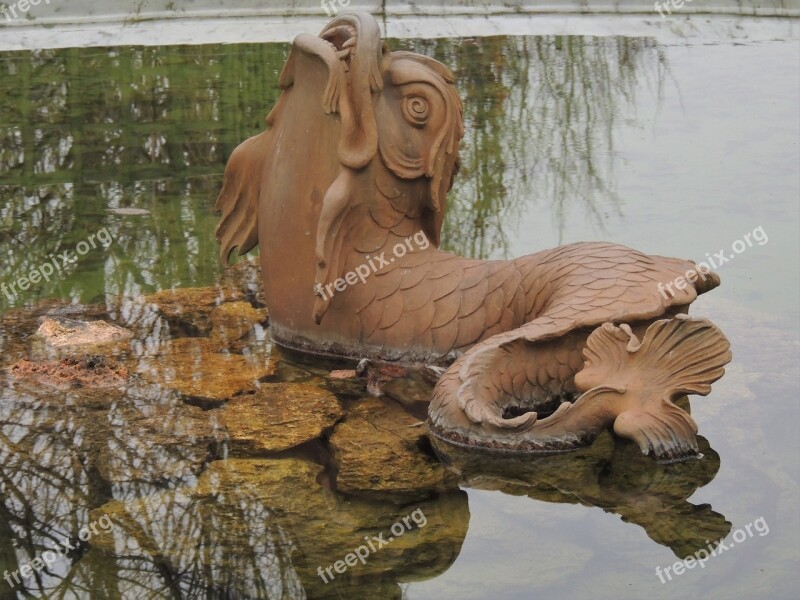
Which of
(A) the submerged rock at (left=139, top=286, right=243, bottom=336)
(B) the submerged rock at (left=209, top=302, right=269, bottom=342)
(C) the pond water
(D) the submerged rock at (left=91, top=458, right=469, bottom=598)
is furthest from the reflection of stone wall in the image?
(D) the submerged rock at (left=91, top=458, right=469, bottom=598)

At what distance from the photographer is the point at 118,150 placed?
24.6ft

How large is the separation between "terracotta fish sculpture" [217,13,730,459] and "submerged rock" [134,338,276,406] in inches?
8.8

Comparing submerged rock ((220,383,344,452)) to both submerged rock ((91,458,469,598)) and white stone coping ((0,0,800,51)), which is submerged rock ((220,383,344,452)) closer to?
submerged rock ((91,458,469,598))

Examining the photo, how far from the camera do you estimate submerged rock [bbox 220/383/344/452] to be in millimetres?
4035

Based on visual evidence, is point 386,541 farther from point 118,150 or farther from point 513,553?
point 118,150

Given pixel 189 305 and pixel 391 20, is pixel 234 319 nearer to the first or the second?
pixel 189 305

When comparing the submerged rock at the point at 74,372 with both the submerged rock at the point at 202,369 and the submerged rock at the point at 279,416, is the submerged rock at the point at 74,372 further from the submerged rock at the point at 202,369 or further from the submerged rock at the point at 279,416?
the submerged rock at the point at 279,416

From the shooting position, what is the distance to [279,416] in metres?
4.21

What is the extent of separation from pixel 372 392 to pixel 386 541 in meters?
1.02

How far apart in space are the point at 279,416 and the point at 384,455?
17.7 inches

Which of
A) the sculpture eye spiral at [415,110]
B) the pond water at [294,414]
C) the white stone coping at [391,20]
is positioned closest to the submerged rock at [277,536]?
the pond water at [294,414]

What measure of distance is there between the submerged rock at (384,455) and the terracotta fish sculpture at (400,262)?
119 mm

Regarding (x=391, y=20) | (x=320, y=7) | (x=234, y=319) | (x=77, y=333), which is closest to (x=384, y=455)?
(x=234, y=319)

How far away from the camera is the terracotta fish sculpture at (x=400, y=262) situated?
13.5 feet
